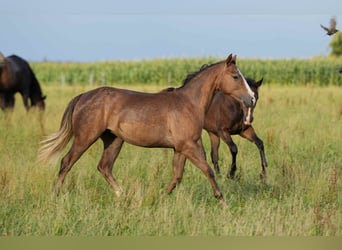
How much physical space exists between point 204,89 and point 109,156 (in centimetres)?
158

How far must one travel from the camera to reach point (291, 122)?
52.6 feet

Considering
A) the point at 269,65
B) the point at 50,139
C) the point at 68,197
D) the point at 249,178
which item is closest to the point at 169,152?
the point at 249,178

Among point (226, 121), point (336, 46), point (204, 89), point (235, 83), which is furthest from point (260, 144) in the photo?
point (336, 46)

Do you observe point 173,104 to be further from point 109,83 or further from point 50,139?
point 109,83

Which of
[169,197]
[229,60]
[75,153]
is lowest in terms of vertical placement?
[169,197]

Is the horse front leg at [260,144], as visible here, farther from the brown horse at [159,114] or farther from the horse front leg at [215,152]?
the brown horse at [159,114]

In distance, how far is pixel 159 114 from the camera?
8.42m

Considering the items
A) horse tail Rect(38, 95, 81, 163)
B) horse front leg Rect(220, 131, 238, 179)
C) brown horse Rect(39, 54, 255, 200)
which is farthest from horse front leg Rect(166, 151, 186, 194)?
horse front leg Rect(220, 131, 238, 179)

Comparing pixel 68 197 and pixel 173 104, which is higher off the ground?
pixel 173 104

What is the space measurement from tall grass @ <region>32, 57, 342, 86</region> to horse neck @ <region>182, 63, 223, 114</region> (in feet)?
102

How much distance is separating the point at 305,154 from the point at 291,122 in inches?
152

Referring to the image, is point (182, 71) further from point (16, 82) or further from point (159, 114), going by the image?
point (159, 114)

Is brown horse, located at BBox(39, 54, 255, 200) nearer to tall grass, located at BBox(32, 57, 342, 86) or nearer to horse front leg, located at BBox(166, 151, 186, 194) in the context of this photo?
horse front leg, located at BBox(166, 151, 186, 194)

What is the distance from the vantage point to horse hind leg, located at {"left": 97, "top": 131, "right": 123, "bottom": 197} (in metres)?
8.87
